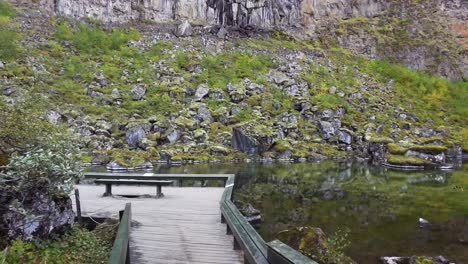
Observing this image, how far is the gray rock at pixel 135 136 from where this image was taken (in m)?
42.5

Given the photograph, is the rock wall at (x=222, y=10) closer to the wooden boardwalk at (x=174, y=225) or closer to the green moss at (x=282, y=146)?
the green moss at (x=282, y=146)

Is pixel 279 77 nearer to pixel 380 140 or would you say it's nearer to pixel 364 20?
pixel 380 140

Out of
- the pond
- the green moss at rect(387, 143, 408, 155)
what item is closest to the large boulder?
the green moss at rect(387, 143, 408, 155)

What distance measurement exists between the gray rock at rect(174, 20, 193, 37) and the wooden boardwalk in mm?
58590

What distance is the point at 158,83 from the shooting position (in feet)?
185

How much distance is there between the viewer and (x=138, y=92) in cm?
5294

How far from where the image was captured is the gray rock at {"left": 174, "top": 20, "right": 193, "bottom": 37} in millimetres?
70688

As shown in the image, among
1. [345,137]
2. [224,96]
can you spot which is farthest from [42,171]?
[224,96]

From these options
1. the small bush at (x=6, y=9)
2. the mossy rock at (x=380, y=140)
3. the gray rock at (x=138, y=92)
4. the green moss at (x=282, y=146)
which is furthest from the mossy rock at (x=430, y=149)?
the small bush at (x=6, y=9)

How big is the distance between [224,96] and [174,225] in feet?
153

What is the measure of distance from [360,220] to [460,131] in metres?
53.7

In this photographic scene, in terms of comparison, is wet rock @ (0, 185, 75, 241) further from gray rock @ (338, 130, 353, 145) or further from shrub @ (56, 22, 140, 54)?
shrub @ (56, 22, 140, 54)

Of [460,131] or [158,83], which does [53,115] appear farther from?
[460,131]

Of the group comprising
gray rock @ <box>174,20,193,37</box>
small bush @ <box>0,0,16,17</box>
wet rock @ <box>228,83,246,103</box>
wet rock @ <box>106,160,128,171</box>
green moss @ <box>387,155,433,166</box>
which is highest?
small bush @ <box>0,0,16,17</box>
